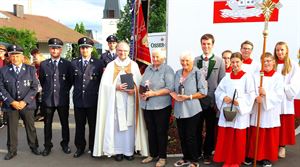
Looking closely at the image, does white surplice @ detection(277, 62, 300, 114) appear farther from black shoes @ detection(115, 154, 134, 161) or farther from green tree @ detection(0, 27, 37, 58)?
green tree @ detection(0, 27, 37, 58)

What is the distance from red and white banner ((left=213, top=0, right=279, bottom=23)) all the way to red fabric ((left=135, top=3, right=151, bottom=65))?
62.0 inches

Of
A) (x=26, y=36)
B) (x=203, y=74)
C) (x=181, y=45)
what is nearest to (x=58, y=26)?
(x=26, y=36)

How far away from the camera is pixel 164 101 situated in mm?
5062

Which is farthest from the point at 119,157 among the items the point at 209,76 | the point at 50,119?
the point at 209,76

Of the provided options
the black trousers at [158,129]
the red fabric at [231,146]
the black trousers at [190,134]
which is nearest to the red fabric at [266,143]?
the red fabric at [231,146]

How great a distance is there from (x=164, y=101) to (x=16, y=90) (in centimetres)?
242

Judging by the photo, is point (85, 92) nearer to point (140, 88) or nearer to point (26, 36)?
point (140, 88)

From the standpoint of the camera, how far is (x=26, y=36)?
2422cm

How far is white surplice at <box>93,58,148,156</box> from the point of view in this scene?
17.9ft

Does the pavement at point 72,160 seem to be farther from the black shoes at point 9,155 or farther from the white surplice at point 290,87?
the white surplice at point 290,87

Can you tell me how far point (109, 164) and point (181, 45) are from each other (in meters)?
3.37

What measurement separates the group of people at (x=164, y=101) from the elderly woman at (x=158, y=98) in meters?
0.01

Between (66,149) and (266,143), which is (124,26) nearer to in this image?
(66,149)

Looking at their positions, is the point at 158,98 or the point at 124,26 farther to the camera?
the point at 124,26
